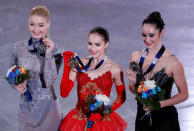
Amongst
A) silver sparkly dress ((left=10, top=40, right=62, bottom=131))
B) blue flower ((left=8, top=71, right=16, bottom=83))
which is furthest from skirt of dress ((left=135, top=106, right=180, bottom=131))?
blue flower ((left=8, top=71, right=16, bottom=83))

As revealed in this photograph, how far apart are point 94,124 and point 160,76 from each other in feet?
2.90

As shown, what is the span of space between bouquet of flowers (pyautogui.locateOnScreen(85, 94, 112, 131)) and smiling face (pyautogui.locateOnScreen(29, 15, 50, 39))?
3.18 feet

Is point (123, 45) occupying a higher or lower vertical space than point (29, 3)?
lower

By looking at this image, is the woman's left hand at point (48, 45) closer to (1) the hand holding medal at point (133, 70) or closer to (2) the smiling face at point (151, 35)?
(1) the hand holding medal at point (133, 70)

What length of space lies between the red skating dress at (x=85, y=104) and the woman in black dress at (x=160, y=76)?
8.2 inches

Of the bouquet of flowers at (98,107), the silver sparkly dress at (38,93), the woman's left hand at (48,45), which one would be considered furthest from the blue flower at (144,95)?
the woman's left hand at (48,45)

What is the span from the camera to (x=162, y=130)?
145 inches

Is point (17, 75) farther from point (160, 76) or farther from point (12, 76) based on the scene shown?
point (160, 76)

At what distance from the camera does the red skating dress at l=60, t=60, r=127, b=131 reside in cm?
384

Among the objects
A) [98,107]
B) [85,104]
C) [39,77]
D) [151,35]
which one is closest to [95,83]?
[85,104]

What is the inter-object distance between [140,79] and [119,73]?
0.28 m

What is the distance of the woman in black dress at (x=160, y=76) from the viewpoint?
369 cm

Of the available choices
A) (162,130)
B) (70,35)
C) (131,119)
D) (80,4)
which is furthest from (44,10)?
(80,4)

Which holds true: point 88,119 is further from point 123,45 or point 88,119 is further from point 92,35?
point 123,45
